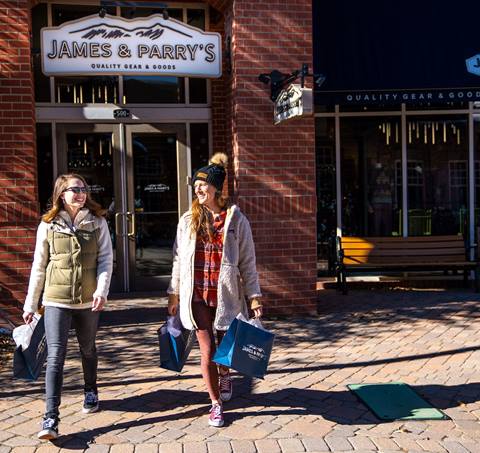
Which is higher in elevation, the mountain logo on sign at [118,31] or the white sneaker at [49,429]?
the mountain logo on sign at [118,31]

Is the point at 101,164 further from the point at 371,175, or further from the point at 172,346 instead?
the point at 172,346

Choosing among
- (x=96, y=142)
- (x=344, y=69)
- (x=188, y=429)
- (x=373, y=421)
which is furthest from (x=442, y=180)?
Answer: (x=188, y=429)

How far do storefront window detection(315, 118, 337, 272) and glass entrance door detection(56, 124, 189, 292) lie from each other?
2.25 meters

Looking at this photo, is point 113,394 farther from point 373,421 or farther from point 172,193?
point 172,193

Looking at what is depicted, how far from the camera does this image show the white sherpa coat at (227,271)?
4516 mm

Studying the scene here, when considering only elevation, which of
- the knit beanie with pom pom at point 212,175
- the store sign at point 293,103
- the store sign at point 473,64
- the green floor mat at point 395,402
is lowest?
the green floor mat at point 395,402

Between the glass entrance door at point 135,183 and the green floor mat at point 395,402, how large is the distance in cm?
464

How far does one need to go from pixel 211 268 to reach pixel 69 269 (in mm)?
984

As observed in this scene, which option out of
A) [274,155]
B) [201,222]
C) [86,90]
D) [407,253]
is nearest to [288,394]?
[201,222]

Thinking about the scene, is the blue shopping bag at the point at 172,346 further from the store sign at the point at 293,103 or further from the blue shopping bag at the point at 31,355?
the store sign at the point at 293,103

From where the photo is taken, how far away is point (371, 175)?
408 inches

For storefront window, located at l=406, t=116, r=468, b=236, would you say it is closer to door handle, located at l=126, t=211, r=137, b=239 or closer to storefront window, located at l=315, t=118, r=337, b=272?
storefront window, located at l=315, t=118, r=337, b=272

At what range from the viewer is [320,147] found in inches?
402

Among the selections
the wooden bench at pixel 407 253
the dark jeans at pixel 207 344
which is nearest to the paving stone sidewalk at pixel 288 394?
the dark jeans at pixel 207 344
